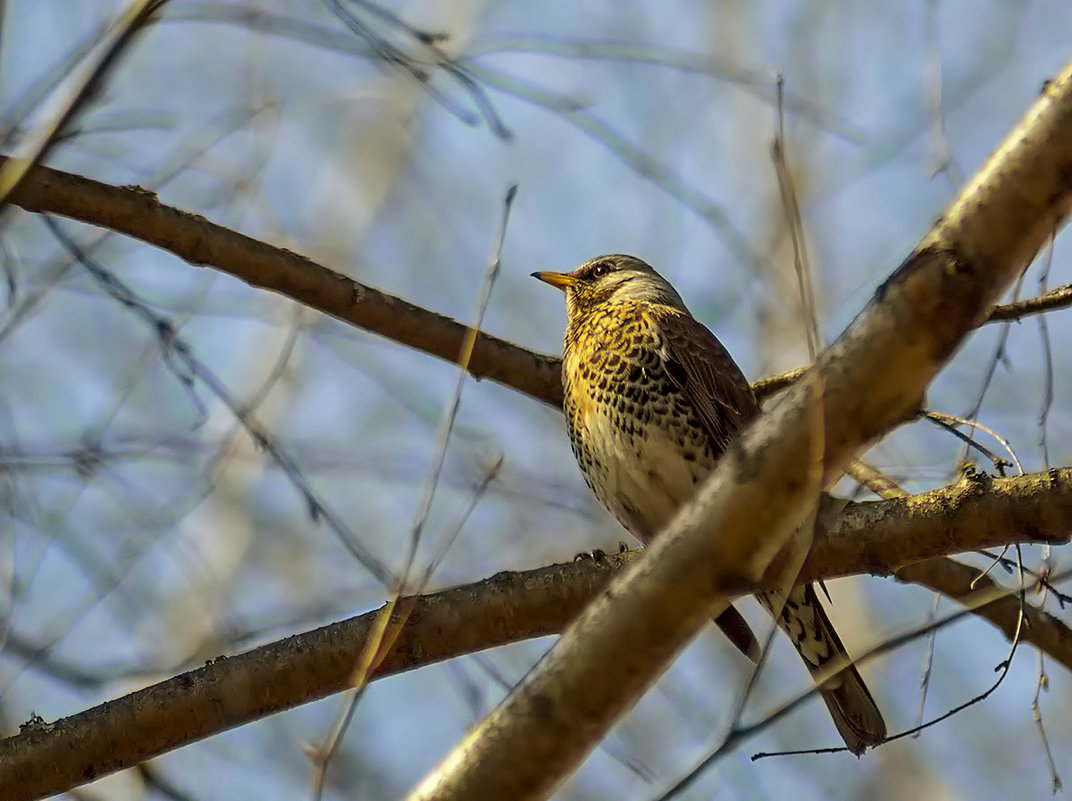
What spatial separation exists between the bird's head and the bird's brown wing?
59 centimetres

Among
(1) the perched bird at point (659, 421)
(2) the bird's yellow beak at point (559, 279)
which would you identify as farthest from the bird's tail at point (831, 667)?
(2) the bird's yellow beak at point (559, 279)

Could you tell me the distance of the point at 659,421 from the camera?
5066 mm

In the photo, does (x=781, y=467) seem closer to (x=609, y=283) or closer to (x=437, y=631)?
(x=437, y=631)

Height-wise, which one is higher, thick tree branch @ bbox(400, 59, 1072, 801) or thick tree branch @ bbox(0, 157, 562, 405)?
thick tree branch @ bbox(0, 157, 562, 405)

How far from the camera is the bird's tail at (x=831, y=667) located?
4.55 meters

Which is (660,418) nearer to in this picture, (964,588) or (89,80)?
(964,588)

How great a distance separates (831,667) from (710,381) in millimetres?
1234

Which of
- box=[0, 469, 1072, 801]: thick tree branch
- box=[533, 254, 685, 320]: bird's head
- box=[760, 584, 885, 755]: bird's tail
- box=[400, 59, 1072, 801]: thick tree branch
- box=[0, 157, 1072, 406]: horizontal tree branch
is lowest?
box=[400, 59, 1072, 801]: thick tree branch

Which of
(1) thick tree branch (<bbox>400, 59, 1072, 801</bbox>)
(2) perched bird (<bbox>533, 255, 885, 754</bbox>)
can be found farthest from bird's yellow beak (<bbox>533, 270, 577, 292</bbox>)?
(1) thick tree branch (<bbox>400, 59, 1072, 801</bbox>)

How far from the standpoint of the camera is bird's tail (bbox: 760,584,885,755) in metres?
4.55

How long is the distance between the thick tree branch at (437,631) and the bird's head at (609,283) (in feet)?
8.57

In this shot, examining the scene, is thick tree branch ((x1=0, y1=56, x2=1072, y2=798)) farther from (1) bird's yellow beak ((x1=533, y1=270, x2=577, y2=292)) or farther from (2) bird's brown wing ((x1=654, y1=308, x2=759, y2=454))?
(1) bird's yellow beak ((x1=533, y1=270, x2=577, y2=292))

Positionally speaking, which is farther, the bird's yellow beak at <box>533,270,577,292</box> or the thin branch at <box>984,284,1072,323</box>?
the bird's yellow beak at <box>533,270,577,292</box>

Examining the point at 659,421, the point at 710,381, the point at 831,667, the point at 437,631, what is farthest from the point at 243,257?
the point at 831,667
